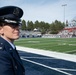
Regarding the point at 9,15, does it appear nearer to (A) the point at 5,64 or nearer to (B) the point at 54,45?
(A) the point at 5,64

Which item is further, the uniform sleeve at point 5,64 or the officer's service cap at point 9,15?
the officer's service cap at point 9,15

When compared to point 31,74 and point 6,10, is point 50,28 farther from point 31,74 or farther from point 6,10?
point 6,10

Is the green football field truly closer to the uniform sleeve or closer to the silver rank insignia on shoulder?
the silver rank insignia on shoulder

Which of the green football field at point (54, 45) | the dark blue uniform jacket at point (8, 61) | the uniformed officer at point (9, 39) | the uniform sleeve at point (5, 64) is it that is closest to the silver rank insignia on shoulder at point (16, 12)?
the uniformed officer at point (9, 39)

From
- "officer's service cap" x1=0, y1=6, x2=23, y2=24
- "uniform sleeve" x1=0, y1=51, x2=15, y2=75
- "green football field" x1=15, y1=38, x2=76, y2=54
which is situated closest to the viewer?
"uniform sleeve" x1=0, y1=51, x2=15, y2=75

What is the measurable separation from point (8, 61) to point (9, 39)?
0.22m

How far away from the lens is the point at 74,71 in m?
9.30

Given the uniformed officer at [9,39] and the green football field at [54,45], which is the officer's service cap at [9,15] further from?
the green football field at [54,45]

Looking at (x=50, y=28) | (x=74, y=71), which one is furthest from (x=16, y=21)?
(x=50, y=28)

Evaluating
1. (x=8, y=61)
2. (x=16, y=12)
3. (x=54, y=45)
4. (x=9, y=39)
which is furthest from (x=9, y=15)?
(x=54, y=45)

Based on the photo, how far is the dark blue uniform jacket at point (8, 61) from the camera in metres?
1.76

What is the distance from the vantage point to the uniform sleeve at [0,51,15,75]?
5.74 ft

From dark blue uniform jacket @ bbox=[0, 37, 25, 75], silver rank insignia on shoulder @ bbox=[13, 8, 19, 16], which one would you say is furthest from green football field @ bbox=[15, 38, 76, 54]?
dark blue uniform jacket @ bbox=[0, 37, 25, 75]

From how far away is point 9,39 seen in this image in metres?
1.96
